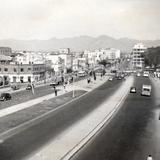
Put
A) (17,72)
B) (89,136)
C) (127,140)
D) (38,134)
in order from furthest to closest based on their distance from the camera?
(17,72) < (38,134) < (89,136) < (127,140)

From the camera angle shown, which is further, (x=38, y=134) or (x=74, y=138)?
(x=38, y=134)

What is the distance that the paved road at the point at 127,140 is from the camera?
26.7 meters

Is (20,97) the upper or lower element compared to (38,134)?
lower

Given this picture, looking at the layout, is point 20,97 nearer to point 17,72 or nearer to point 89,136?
point 89,136

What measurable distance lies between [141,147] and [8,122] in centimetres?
1623

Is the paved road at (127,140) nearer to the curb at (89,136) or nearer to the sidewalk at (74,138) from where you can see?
the curb at (89,136)

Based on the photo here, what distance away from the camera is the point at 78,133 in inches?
1342

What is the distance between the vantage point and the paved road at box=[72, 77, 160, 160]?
26.7 metres

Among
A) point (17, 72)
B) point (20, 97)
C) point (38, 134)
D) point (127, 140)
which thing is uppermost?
point (127, 140)

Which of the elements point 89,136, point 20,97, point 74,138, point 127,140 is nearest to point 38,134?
point 74,138

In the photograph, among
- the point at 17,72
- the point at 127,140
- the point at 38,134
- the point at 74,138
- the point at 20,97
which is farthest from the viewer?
the point at 17,72

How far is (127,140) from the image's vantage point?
104ft

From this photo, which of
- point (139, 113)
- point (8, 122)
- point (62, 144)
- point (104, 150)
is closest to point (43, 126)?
point (8, 122)

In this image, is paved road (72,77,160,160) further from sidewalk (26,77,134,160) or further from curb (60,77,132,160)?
sidewalk (26,77,134,160)
